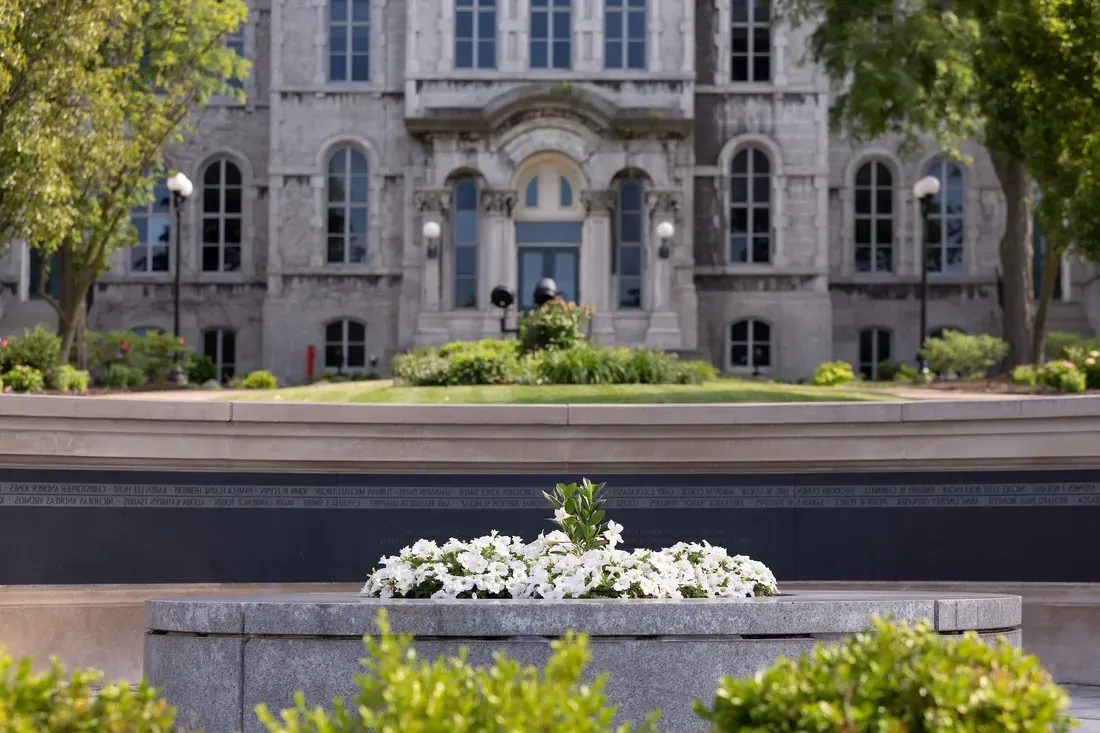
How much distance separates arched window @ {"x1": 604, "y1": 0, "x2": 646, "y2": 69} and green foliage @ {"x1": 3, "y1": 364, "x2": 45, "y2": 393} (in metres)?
17.1

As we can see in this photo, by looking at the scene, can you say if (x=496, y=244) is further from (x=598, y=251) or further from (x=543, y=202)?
(x=598, y=251)

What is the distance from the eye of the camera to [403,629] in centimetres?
760

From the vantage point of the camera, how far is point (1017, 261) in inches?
1236

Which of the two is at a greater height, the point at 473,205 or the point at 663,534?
the point at 473,205

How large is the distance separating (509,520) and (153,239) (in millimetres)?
31244

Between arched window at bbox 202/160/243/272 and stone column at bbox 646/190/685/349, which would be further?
arched window at bbox 202/160/243/272

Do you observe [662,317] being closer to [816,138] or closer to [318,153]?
[816,138]

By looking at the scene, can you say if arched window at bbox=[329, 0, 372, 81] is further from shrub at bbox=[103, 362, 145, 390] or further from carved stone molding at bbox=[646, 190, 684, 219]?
shrub at bbox=[103, 362, 145, 390]

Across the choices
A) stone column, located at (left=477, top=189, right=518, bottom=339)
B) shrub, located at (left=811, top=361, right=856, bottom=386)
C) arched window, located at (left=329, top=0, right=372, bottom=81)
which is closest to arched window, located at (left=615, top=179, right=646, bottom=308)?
stone column, located at (left=477, top=189, right=518, bottom=339)

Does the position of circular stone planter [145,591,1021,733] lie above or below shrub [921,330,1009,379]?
below

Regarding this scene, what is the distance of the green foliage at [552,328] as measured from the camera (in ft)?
85.0

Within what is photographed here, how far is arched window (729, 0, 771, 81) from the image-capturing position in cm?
3988

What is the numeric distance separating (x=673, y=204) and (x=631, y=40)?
4234 millimetres

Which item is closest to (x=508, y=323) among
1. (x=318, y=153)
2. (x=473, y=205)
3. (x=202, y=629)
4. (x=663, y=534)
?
(x=473, y=205)
